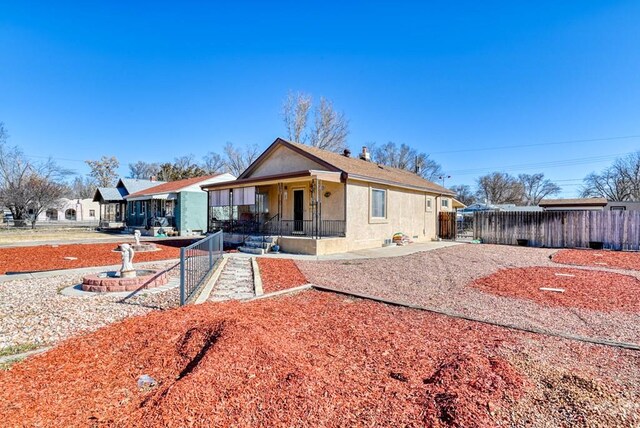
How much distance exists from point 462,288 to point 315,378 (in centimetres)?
527

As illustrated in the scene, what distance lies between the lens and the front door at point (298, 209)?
1568cm

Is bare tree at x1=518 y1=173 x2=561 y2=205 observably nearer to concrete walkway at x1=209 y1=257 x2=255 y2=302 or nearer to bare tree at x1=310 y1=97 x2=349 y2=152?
bare tree at x1=310 y1=97 x2=349 y2=152

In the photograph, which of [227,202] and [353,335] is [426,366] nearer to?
[353,335]

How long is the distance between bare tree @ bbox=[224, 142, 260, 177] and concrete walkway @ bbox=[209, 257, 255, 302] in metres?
34.4

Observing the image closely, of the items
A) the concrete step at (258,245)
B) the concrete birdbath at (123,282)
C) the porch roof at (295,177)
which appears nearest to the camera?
the concrete birdbath at (123,282)

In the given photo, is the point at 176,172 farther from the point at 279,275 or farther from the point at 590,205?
the point at 590,205

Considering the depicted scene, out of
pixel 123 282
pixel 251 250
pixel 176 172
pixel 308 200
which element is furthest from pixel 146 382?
pixel 176 172

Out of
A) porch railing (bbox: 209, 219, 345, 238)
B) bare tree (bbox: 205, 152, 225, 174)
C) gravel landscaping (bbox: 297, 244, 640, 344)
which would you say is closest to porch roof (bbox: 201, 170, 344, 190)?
porch railing (bbox: 209, 219, 345, 238)

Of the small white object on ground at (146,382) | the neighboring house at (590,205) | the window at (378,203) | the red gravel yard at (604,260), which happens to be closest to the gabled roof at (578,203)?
the neighboring house at (590,205)

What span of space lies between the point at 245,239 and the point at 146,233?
43.1ft

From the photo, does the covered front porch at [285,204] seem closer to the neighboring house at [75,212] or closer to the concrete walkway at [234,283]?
the concrete walkway at [234,283]

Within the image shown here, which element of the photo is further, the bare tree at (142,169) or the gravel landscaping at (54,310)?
the bare tree at (142,169)

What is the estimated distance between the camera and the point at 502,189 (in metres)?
62.3

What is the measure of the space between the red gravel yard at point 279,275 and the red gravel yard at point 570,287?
3989 mm
